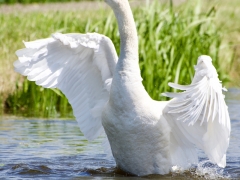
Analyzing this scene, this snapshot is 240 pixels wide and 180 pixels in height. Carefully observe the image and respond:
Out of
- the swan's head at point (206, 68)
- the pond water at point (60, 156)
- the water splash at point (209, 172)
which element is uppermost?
the swan's head at point (206, 68)

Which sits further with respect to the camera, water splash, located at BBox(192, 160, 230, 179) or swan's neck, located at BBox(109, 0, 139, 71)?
water splash, located at BBox(192, 160, 230, 179)

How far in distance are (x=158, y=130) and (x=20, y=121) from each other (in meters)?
3.67

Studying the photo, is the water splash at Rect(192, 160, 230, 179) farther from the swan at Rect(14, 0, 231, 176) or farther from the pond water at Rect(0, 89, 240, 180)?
the swan at Rect(14, 0, 231, 176)

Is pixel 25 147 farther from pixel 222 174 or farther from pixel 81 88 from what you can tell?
pixel 222 174

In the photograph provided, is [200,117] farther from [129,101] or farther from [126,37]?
[126,37]

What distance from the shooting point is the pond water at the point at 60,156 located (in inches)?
276

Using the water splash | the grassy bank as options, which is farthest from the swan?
the grassy bank

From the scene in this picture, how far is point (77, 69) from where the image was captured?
716 centimetres

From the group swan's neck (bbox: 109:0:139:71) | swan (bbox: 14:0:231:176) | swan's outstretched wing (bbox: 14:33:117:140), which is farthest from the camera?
swan's outstretched wing (bbox: 14:33:117:140)

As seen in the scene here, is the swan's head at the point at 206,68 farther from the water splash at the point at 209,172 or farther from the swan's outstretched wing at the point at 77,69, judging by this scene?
the water splash at the point at 209,172

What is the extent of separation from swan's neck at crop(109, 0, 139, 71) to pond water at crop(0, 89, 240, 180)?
4.04ft

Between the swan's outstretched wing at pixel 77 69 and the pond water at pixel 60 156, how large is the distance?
0.43 meters

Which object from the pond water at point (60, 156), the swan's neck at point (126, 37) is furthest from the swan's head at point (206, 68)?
the pond water at point (60, 156)

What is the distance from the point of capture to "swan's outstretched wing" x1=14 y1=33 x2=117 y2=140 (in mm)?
6828
